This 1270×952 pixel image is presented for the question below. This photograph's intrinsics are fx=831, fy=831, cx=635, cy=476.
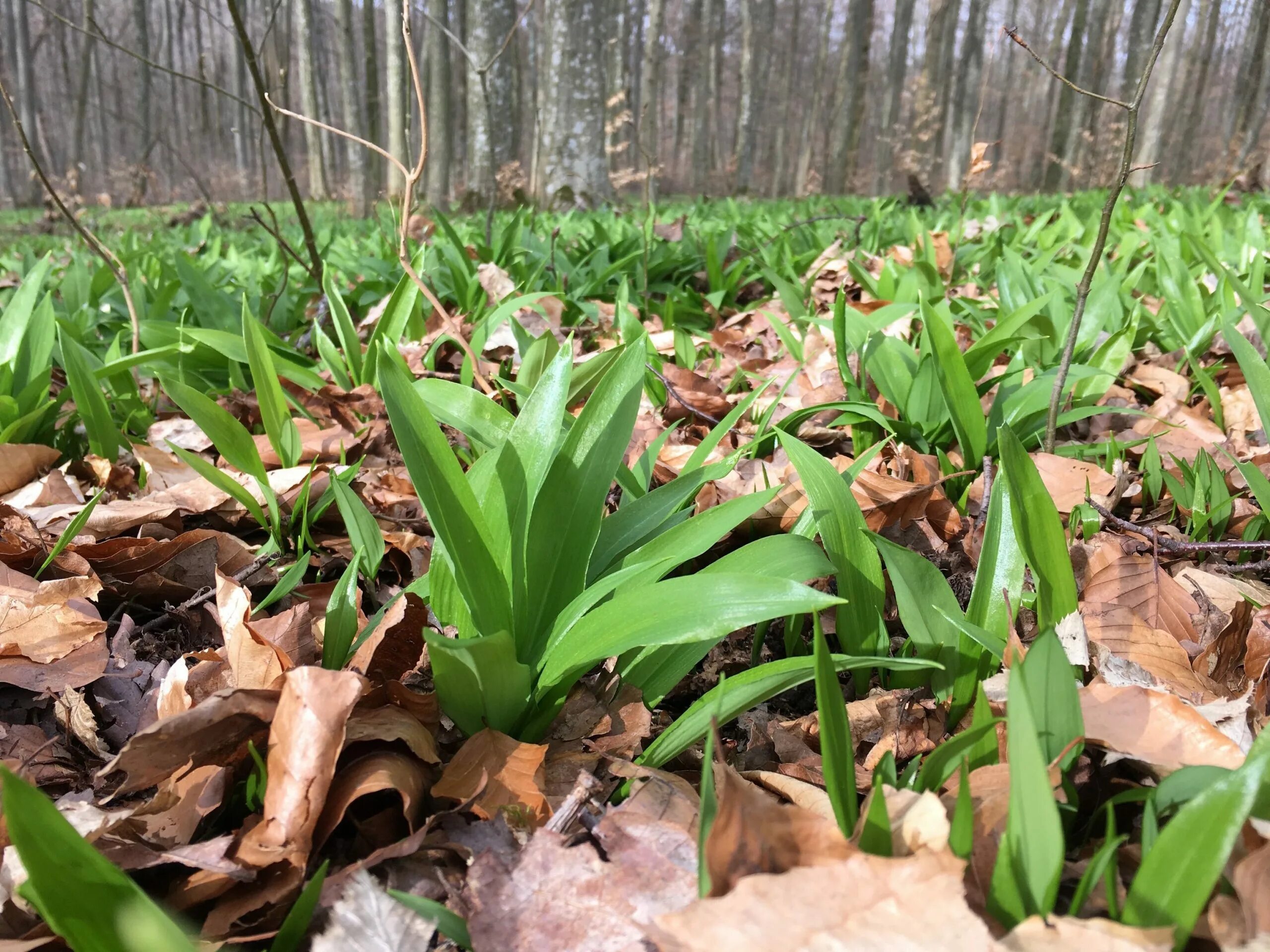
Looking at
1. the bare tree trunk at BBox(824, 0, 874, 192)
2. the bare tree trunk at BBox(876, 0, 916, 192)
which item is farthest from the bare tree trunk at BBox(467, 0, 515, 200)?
the bare tree trunk at BBox(876, 0, 916, 192)

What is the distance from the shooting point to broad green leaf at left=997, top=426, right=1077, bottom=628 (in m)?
0.95

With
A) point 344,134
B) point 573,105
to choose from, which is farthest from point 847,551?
point 573,105

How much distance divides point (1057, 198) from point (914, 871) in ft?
28.7

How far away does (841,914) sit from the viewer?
57 cm

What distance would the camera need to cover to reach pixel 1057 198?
7898 mm

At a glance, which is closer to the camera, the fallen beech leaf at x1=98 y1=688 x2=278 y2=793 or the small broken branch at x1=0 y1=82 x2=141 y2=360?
the fallen beech leaf at x1=98 y1=688 x2=278 y2=793

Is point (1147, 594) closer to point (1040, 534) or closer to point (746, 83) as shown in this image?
point (1040, 534)

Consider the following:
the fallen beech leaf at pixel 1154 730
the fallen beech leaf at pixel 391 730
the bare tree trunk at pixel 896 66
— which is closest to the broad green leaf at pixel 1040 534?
the fallen beech leaf at pixel 1154 730

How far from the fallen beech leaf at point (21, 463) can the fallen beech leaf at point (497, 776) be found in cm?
Result: 121

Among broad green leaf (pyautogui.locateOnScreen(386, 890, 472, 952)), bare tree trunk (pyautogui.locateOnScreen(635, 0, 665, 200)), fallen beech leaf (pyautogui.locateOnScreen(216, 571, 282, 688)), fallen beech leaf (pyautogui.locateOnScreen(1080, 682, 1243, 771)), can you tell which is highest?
bare tree trunk (pyautogui.locateOnScreen(635, 0, 665, 200))

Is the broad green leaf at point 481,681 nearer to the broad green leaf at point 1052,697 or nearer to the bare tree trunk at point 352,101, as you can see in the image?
the broad green leaf at point 1052,697

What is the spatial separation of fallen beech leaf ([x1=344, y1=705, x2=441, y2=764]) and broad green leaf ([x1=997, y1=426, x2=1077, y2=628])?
0.69m

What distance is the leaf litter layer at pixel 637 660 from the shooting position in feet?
1.97

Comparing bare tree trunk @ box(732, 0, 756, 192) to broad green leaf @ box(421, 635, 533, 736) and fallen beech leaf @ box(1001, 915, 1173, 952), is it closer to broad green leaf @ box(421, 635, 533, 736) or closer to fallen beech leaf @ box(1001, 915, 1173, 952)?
broad green leaf @ box(421, 635, 533, 736)
